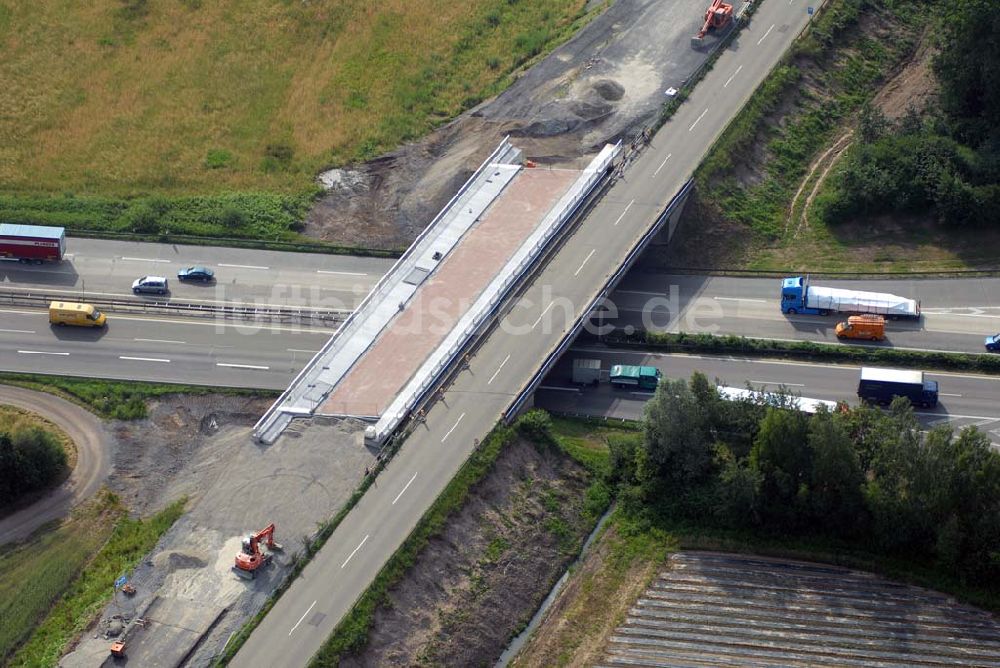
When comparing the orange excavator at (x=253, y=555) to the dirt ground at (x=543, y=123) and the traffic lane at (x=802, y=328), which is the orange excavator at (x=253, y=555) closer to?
the traffic lane at (x=802, y=328)

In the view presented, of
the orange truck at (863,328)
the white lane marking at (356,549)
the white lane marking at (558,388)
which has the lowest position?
the white lane marking at (356,549)

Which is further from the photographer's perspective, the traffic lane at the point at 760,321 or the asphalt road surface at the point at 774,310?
the asphalt road surface at the point at 774,310

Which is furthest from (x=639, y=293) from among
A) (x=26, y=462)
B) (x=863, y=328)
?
(x=26, y=462)

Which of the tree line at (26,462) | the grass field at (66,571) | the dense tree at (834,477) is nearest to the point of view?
the grass field at (66,571)

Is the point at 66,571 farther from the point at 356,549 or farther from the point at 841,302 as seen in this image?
the point at 841,302

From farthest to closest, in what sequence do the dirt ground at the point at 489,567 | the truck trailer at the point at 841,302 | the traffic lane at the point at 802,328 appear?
1. the truck trailer at the point at 841,302
2. the traffic lane at the point at 802,328
3. the dirt ground at the point at 489,567

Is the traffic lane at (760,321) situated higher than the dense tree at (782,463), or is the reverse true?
the traffic lane at (760,321)

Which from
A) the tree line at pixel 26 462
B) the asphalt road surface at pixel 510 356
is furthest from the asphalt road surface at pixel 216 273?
the tree line at pixel 26 462
